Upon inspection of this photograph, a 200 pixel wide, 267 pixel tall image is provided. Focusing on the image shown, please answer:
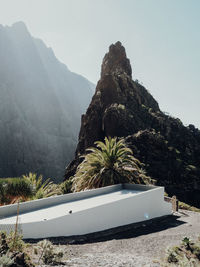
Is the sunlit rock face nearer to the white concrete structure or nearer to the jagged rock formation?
the jagged rock formation

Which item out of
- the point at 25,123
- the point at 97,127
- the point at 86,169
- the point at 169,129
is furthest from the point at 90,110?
the point at 25,123

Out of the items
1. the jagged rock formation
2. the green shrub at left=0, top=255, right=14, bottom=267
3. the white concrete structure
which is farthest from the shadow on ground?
the jagged rock formation

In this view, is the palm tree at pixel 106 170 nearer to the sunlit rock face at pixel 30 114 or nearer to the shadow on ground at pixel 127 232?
the shadow on ground at pixel 127 232

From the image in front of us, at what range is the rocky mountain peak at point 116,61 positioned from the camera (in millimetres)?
62000

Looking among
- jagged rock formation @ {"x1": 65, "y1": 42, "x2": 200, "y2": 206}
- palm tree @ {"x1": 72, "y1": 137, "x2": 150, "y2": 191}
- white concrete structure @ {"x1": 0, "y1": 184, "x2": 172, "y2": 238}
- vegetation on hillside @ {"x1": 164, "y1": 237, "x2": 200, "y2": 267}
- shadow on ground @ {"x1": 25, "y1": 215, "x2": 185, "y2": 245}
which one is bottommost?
vegetation on hillside @ {"x1": 164, "y1": 237, "x2": 200, "y2": 267}

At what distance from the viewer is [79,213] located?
824cm

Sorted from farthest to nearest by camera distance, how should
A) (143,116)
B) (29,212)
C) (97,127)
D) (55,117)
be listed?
(55,117) < (143,116) < (97,127) < (29,212)

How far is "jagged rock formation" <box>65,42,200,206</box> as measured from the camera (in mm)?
37906

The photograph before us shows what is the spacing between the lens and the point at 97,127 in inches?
1847

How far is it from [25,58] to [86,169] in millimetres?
125474

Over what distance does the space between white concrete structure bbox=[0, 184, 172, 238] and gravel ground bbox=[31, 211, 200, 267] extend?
69 cm

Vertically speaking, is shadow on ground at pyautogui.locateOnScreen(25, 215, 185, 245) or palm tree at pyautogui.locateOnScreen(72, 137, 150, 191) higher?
palm tree at pyautogui.locateOnScreen(72, 137, 150, 191)

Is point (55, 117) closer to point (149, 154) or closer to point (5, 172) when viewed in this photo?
point (5, 172)

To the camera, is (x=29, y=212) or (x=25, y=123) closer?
(x=29, y=212)
